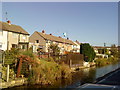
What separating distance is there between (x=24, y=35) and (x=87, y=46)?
17.8 m

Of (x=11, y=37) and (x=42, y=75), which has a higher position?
(x=11, y=37)

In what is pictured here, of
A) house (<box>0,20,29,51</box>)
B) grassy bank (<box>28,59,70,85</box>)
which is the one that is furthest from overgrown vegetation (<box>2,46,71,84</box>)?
house (<box>0,20,29,51</box>)

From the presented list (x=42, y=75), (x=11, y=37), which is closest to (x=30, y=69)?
(x=42, y=75)

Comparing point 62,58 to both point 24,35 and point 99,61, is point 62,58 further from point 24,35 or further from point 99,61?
point 99,61

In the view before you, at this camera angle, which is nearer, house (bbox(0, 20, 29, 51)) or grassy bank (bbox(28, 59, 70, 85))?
grassy bank (bbox(28, 59, 70, 85))

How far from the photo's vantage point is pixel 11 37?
37406mm

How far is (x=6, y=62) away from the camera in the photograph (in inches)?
752

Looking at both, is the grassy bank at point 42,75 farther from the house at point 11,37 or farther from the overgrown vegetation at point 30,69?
the house at point 11,37

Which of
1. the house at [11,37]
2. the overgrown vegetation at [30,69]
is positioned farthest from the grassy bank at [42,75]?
the house at [11,37]

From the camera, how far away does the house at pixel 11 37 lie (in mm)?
34406

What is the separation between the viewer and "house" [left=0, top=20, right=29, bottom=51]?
34406 millimetres

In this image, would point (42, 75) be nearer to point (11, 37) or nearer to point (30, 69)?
point (30, 69)

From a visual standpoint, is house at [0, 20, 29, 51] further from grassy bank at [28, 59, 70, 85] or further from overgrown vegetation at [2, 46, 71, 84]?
grassy bank at [28, 59, 70, 85]

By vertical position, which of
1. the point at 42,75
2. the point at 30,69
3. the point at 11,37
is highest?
the point at 11,37
